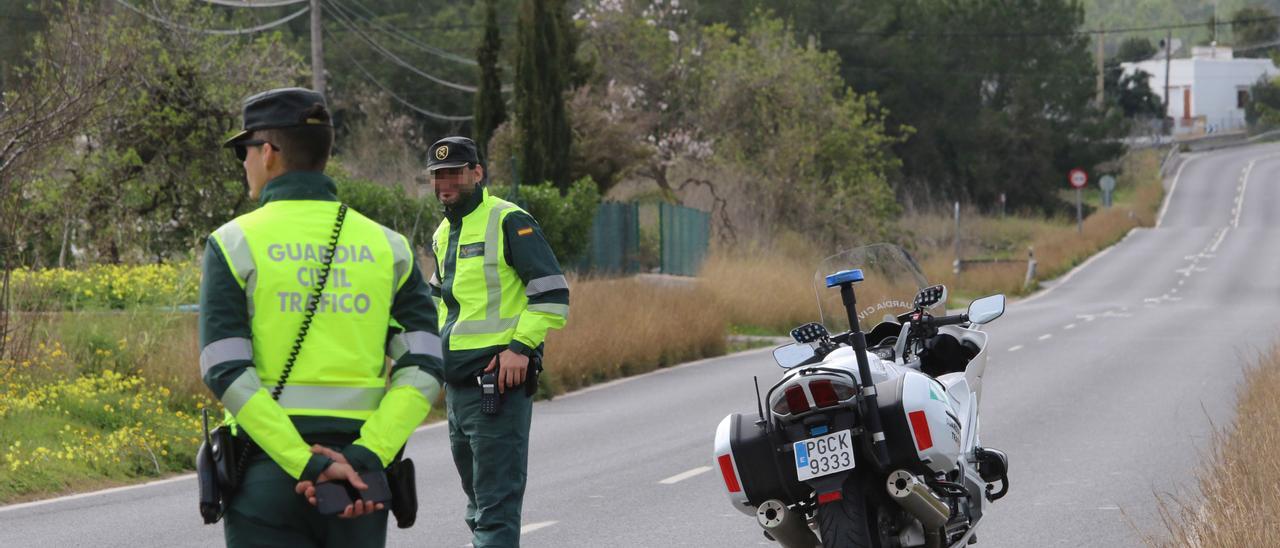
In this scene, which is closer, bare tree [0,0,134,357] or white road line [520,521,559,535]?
white road line [520,521,559,535]

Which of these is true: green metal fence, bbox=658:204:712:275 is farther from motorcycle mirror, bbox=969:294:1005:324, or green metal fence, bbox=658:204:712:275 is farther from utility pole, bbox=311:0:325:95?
motorcycle mirror, bbox=969:294:1005:324

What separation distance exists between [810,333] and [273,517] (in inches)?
142

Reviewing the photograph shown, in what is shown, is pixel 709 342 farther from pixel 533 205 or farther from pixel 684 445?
pixel 684 445

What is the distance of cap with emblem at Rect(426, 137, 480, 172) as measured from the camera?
6754mm

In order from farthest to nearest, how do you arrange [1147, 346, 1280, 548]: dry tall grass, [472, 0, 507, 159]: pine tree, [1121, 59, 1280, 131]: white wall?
1. [1121, 59, 1280, 131]: white wall
2. [472, 0, 507, 159]: pine tree
3. [1147, 346, 1280, 548]: dry tall grass

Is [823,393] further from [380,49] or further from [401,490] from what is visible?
[380,49]

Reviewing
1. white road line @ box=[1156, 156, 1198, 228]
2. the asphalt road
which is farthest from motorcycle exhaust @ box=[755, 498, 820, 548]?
white road line @ box=[1156, 156, 1198, 228]

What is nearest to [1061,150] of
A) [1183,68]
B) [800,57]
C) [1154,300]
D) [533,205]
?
[800,57]

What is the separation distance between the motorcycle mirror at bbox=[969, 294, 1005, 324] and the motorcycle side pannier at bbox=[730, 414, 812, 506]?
4.24ft

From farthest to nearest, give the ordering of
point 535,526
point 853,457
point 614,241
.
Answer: point 614,241 < point 535,526 < point 853,457

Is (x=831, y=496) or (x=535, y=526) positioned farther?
(x=535, y=526)

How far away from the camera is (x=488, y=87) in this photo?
32719 mm

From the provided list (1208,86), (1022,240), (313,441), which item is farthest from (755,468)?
(1208,86)

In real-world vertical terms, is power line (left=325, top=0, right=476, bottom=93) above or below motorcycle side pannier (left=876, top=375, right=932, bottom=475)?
above
